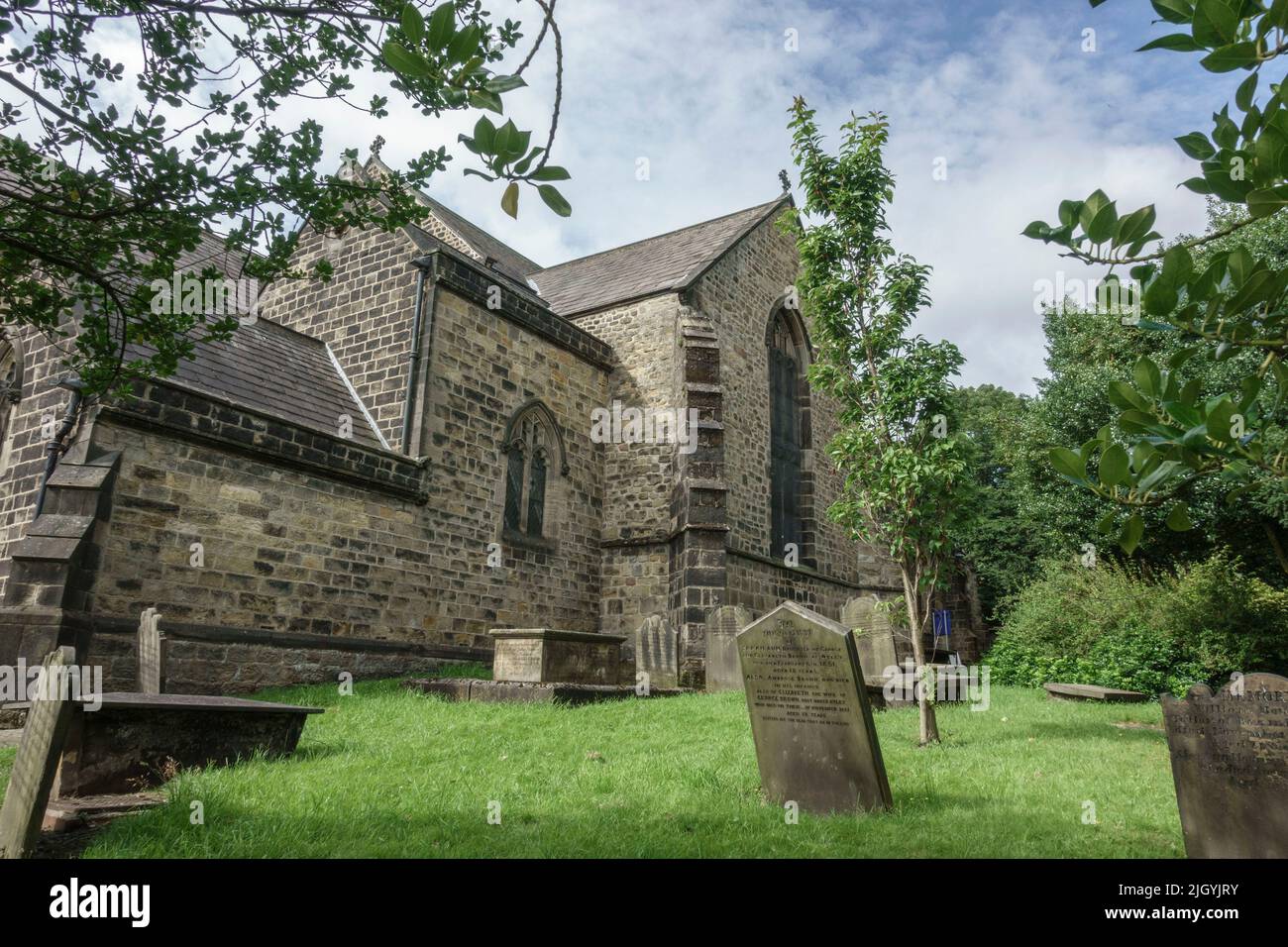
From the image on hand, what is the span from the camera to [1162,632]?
14.2 meters

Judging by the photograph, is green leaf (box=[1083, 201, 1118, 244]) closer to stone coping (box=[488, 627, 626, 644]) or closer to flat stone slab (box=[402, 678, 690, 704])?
flat stone slab (box=[402, 678, 690, 704])

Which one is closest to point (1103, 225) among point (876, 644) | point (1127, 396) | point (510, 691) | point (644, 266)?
point (1127, 396)

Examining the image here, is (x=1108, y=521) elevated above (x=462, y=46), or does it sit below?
below

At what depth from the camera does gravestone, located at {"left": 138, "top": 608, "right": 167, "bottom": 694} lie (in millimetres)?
7930

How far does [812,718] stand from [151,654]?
6.58 metres

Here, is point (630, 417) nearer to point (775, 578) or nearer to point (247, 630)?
point (775, 578)

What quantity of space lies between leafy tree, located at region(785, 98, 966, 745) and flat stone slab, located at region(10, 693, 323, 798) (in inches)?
238

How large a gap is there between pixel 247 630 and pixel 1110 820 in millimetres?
9142

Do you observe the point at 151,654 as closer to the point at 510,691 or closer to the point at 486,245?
the point at 510,691

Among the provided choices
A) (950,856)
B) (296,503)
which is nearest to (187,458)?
(296,503)

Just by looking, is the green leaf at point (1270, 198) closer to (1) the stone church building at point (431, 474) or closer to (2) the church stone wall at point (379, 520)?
(1) the stone church building at point (431, 474)

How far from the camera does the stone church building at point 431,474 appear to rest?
9.09 meters

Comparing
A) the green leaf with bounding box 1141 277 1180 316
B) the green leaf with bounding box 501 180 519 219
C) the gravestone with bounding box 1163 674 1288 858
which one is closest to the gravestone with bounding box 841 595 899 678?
the gravestone with bounding box 1163 674 1288 858

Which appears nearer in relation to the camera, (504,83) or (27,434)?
(504,83)
